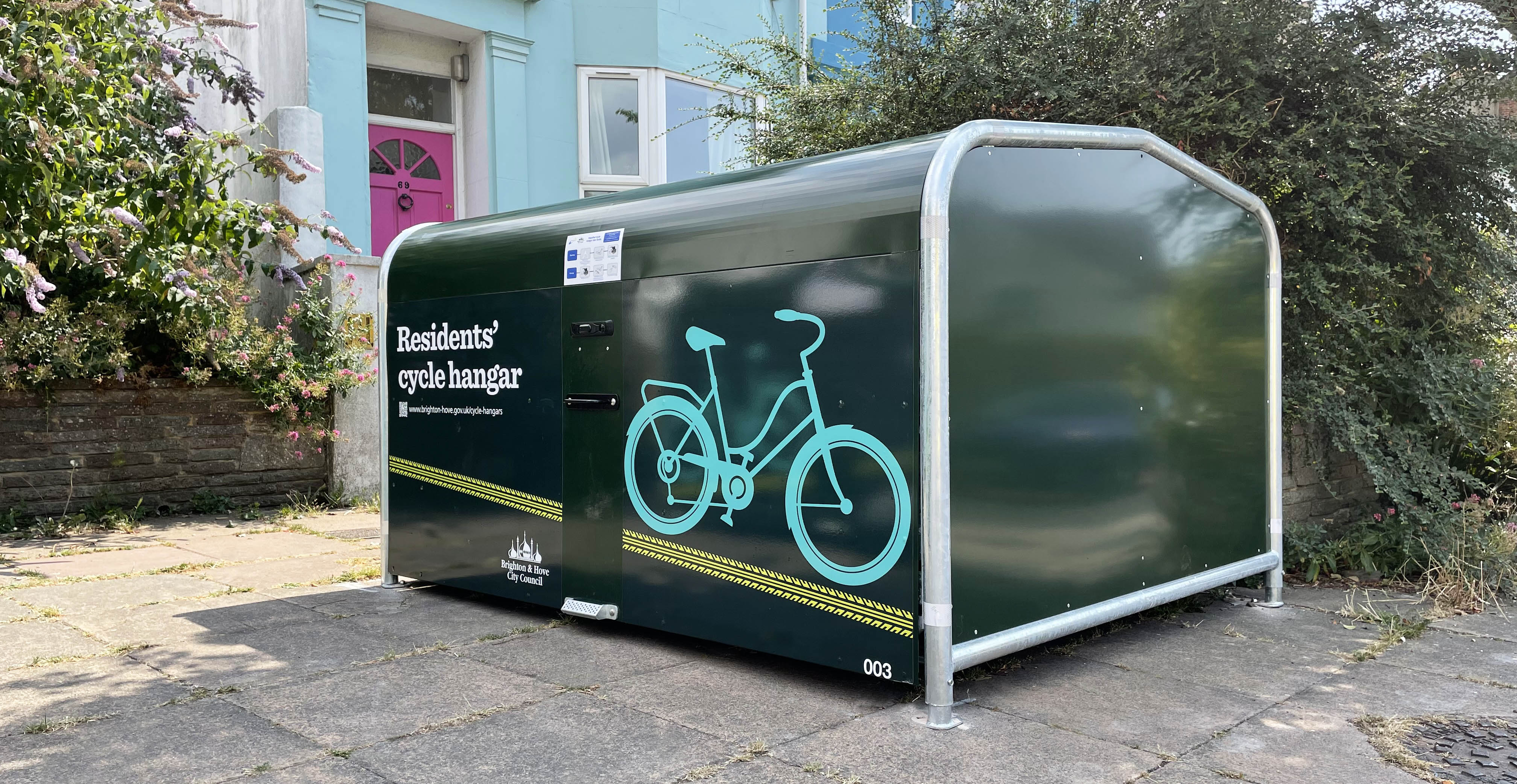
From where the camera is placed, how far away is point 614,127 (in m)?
11.6

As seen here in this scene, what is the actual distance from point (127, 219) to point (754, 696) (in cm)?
527

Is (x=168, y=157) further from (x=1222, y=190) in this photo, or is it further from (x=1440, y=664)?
(x=1440, y=664)

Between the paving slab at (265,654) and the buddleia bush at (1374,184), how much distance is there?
4.71 m

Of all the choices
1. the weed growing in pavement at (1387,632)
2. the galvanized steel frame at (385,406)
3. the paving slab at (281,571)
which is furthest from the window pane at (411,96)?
the weed growing in pavement at (1387,632)

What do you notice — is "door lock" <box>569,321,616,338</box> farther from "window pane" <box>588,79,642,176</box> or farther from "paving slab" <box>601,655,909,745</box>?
"window pane" <box>588,79,642,176</box>

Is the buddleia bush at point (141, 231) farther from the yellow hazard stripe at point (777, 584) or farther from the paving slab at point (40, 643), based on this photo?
the yellow hazard stripe at point (777, 584)

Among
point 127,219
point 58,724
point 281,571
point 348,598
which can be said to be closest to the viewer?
point 58,724

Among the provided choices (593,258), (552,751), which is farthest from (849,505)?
(593,258)

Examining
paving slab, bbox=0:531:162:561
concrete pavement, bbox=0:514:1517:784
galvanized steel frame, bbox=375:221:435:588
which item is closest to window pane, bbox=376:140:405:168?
paving slab, bbox=0:531:162:561

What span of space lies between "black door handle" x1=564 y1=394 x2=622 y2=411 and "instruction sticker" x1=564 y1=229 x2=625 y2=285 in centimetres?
49

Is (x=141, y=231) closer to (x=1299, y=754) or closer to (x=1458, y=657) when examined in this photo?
(x=1299, y=754)

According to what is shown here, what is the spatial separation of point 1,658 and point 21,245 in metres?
3.39

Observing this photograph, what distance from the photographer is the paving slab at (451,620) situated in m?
4.79

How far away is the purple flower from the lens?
679cm
